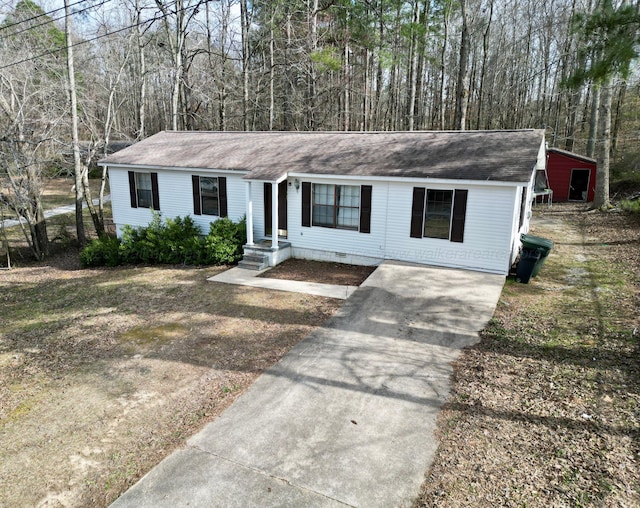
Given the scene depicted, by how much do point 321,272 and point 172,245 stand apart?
4.99 meters

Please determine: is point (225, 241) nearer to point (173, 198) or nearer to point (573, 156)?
point (173, 198)

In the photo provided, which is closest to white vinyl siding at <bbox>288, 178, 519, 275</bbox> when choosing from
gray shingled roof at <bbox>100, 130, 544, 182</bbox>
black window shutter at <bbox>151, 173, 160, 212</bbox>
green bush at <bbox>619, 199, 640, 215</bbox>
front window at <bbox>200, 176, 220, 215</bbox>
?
gray shingled roof at <bbox>100, 130, 544, 182</bbox>

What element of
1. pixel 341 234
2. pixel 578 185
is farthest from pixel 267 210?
pixel 578 185

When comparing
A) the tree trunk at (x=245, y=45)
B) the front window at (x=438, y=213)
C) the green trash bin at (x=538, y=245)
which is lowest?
the green trash bin at (x=538, y=245)

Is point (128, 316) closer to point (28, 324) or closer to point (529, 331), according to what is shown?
A: point (28, 324)

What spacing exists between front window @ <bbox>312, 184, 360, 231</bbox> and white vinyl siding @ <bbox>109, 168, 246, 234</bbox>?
2.51 m

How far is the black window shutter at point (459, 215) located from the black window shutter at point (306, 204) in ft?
13.3

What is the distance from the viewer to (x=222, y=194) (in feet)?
44.6

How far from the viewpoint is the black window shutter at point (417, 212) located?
35.3 ft

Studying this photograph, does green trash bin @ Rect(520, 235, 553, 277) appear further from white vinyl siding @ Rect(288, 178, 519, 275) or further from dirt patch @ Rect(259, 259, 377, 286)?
dirt patch @ Rect(259, 259, 377, 286)

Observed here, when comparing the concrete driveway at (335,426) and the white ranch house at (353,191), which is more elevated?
the white ranch house at (353,191)

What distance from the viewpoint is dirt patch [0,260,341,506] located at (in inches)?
178

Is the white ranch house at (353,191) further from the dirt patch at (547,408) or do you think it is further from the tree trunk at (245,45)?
the tree trunk at (245,45)

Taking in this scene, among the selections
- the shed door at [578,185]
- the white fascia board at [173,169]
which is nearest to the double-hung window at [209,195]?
the white fascia board at [173,169]
